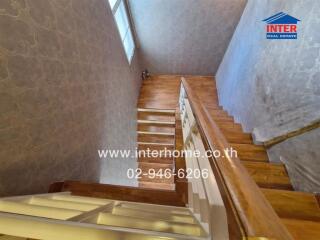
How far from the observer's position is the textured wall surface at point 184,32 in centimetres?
334

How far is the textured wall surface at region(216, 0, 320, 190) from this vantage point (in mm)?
1540

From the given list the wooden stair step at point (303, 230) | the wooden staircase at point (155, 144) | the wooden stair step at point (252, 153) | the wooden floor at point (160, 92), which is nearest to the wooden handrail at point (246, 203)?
the wooden stair step at point (303, 230)

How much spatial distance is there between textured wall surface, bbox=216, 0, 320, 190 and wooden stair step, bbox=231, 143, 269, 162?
105mm

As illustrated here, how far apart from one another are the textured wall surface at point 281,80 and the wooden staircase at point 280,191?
124 millimetres

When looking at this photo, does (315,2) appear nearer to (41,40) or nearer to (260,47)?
(260,47)

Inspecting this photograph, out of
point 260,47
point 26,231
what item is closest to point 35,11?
point 26,231

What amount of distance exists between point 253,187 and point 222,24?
3.90m

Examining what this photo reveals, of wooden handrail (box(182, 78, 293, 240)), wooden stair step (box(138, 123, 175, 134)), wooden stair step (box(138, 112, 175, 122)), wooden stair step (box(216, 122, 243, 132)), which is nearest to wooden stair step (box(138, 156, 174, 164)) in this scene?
wooden stair step (box(138, 123, 175, 134))

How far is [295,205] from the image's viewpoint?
1.26m

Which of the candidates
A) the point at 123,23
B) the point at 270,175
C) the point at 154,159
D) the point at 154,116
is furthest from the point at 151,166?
the point at 123,23

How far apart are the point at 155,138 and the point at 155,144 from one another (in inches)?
5.3

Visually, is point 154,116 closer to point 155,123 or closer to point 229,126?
point 155,123

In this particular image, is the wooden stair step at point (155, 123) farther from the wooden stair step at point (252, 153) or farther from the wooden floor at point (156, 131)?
the wooden stair step at point (252, 153)

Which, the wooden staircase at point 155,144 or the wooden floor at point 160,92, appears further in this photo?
the wooden floor at point 160,92
